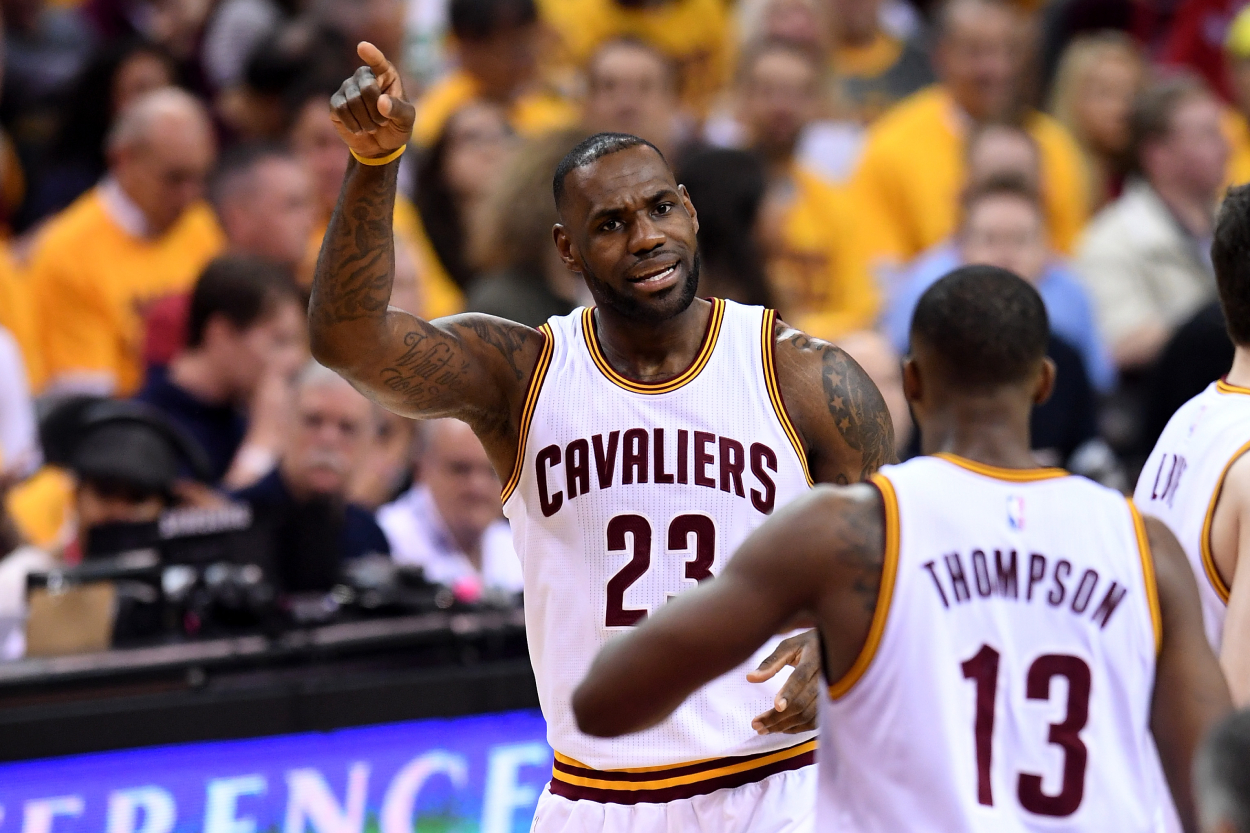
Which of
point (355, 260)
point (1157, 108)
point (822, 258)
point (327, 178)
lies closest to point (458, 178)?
point (327, 178)

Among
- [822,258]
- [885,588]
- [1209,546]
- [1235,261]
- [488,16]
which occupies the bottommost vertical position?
[885,588]

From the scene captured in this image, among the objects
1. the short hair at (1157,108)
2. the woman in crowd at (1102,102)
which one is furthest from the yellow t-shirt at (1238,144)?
the short hair at (1157,108)

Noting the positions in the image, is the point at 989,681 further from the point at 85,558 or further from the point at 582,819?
the point at 85,558

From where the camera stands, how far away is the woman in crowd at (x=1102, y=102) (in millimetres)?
9727

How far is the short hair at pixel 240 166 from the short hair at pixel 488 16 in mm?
1420

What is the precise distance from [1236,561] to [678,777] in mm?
1375

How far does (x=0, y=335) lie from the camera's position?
23.5 feet

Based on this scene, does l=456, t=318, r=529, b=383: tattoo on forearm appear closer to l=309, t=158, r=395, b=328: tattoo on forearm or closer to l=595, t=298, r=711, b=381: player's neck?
l=595, t=298, r=711, b=381: player's neck

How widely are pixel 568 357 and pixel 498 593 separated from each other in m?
1.87

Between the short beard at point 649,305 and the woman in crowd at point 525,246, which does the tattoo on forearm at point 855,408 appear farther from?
the woman in crowd at point 525,246

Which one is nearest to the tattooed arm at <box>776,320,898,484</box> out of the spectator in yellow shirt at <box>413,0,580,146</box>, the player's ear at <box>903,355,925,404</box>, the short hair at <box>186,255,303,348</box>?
the player's ear at <box>903,355,925,404</box>

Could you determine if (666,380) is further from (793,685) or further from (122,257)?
(122,257)

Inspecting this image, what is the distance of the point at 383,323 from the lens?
13.4ft

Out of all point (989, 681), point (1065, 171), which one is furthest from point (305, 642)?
point (1065, 171)
